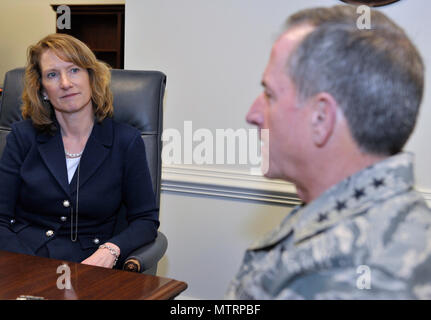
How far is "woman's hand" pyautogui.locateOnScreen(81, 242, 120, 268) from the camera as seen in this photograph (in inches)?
61.3

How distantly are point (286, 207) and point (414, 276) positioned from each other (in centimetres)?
152

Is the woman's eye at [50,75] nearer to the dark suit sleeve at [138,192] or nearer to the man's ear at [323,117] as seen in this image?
the dark suit sleeve at [138,192]

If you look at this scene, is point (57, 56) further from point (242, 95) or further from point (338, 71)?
point (338, 71)

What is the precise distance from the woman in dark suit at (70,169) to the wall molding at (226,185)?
1.50 ft

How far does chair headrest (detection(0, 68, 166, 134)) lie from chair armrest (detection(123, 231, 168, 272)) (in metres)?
0.44

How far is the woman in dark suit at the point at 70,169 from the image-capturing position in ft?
5.64

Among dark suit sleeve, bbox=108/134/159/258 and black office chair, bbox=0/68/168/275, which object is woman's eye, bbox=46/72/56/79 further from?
dark suit sleeve, bbox=108/134/159/258

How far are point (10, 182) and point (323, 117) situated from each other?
1354mm

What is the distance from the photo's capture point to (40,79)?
6.07 feet

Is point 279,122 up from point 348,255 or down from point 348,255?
up

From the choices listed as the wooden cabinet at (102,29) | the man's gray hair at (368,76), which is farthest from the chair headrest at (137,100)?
the wooden cabinet at (102,29)

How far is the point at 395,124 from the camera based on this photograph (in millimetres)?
717

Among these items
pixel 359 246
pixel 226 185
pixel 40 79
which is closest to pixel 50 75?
pixel 40 79
